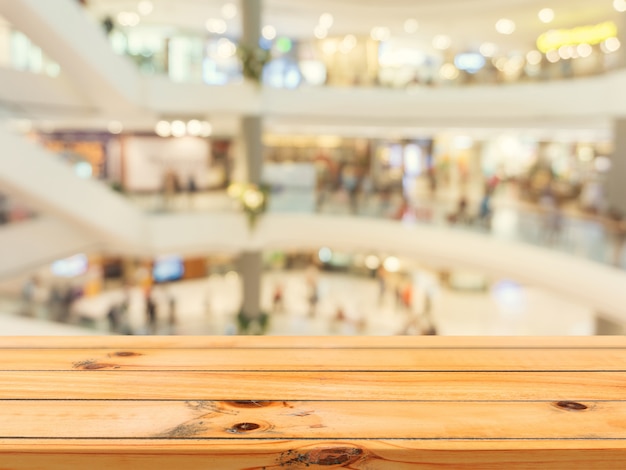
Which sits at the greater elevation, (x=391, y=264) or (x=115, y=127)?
(x=115, y=127)

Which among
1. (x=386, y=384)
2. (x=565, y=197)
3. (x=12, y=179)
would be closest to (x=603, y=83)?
(x=565, y=197)

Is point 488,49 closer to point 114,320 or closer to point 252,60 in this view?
point 252,60

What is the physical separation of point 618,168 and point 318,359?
13.6 m

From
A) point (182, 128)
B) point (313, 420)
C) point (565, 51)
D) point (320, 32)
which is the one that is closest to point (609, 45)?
point (565, 51)

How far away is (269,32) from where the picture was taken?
69.3 feet

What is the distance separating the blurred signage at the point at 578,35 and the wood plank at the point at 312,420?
728 inches

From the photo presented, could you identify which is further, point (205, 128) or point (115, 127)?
point (205, 128)

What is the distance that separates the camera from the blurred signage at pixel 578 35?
1791cm

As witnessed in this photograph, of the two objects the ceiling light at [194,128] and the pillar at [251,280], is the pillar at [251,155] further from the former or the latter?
the ceiling light at [194,128]

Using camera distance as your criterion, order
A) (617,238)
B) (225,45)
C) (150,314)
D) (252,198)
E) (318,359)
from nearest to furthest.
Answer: (318,359), (617,238), (150,314), (252,198), (225,45)

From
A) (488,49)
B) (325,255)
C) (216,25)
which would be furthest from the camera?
(325,255)

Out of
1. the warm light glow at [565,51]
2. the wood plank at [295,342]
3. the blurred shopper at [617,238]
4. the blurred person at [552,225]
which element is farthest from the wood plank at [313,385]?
the warm light glow at [565,51]

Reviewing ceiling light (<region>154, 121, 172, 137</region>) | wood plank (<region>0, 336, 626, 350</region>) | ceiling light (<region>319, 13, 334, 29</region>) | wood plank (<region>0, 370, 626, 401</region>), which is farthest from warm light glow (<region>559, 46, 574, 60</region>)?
wood plank (<region>0, 370, 626, 401</region>)

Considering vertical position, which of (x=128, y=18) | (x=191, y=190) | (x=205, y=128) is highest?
(x=128, y=18)
